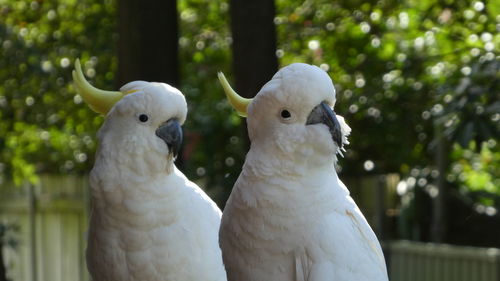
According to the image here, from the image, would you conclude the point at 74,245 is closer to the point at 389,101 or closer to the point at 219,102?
the point at 219,102

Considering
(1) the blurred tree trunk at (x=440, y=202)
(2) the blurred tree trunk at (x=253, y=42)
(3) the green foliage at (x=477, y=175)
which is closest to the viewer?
(2) the blurred tree trunk at (x=253, y=42)

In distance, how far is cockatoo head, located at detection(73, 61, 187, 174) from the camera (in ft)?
6.57

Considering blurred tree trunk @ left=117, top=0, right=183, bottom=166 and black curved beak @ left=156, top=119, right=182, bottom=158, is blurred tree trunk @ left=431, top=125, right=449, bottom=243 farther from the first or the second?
black curved beak @ left=156, top=119, right=182, bottom=158

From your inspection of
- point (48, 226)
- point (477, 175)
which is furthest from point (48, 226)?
point (477, 175)

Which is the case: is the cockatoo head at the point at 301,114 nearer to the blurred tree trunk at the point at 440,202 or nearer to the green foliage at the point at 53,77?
the blurred tree trunk at the point at 440,202

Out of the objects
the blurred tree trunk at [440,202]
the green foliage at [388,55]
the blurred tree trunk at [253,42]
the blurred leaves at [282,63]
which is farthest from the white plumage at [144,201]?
the blurred tree trunk at [440,202]

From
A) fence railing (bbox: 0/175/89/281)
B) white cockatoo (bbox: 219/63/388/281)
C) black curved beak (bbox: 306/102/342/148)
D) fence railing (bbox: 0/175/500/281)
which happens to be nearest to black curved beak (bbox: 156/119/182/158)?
white cockatoo (bbox: 219/63/388/281)

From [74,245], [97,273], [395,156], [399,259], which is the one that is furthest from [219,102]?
[97,273]

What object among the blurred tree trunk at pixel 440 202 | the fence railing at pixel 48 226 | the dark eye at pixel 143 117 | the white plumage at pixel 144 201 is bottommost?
the fence railing at pixel 48 226

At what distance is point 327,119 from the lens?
1964 millimetres

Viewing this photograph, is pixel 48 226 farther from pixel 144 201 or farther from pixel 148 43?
pixel 144 201

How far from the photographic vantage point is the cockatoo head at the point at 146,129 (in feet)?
6.57

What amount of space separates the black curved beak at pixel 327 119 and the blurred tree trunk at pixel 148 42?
1.83 metres

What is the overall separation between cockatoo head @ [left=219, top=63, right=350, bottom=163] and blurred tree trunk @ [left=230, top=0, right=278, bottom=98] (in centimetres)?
162
